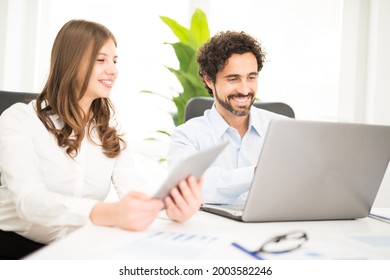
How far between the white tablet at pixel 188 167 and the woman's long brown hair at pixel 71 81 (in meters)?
0.47

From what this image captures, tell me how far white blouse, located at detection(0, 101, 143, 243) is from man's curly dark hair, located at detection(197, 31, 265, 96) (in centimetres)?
66

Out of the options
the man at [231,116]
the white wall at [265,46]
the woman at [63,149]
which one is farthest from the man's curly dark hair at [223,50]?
the white wall at [265,46]

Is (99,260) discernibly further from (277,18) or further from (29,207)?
(277,18)

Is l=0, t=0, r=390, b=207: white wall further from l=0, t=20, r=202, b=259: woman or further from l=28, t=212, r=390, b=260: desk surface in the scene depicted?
l=28, t=212, r=390, b=260: desk surface

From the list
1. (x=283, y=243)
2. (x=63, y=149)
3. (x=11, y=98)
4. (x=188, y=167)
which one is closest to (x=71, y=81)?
(x=63, y=149)

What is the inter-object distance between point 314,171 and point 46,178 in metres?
0.74

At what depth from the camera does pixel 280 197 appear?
3.29ft

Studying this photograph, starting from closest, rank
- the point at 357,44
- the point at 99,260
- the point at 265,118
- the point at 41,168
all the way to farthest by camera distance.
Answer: the point at 99,260 → the point at 41,168 → the point at 265,118 → the point at 357,44

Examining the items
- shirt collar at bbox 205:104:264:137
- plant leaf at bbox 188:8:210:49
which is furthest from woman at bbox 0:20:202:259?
plant leaf at bbox 188:8:210:49

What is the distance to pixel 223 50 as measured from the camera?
6.10 feet

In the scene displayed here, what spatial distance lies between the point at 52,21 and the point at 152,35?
762 mm

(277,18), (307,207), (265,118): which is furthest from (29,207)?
(277,18)

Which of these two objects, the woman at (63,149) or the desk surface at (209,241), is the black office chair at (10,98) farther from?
the desk surface at (209,241)

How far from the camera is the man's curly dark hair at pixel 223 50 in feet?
6.05
